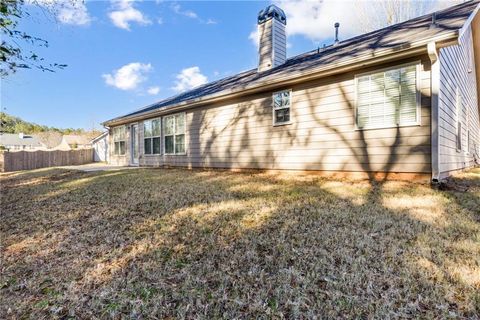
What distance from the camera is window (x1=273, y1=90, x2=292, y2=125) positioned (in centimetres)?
752

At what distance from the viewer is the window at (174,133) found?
427 inches

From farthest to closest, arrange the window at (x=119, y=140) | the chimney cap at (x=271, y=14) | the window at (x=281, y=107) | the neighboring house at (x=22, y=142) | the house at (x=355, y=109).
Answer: the neighboring house at (x=22, y=142) < the window at (x=119, y=140) < the chimney cap at (x=271, y=14) < the window at (x=281, y=107) < the house at (x=355, y=109)

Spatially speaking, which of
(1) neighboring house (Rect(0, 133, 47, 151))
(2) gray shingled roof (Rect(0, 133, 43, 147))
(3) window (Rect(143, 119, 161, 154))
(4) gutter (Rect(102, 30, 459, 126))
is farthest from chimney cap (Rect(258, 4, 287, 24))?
(2) gray shingled roof (Rect(0, 133, 43, 147))

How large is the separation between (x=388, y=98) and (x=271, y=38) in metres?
5.36

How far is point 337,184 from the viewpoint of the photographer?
18.6ft

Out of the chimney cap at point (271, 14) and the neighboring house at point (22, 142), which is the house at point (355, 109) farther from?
the neighboring house at point (22, 142)

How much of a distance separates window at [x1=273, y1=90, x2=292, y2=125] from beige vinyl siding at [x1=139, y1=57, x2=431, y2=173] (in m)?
0.17

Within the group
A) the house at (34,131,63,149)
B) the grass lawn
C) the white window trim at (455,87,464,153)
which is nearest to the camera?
the grass lawn

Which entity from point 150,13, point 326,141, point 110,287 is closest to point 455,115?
point 326,141

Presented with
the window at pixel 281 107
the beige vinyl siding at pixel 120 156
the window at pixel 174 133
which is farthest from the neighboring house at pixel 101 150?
the window at pixel 281 107

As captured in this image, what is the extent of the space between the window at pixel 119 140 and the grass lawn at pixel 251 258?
10.9m

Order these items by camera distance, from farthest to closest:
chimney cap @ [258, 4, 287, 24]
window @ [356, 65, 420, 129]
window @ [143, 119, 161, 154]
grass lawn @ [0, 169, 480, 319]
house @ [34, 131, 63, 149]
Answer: house @ [34, 131, 63, 149] < window @ [143, 119, 161, 154] < chimney cap @ [258, 4, 287, 24] < window @ [356, 65, 420, 129] < grass lawn @ [0, 169, 480, 319]

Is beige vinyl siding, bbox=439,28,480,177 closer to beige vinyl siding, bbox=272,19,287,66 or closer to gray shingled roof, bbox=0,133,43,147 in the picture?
beige vinyl siding, bbox=272,19,287,66

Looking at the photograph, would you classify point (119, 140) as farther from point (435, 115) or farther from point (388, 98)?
point (435, 115)
